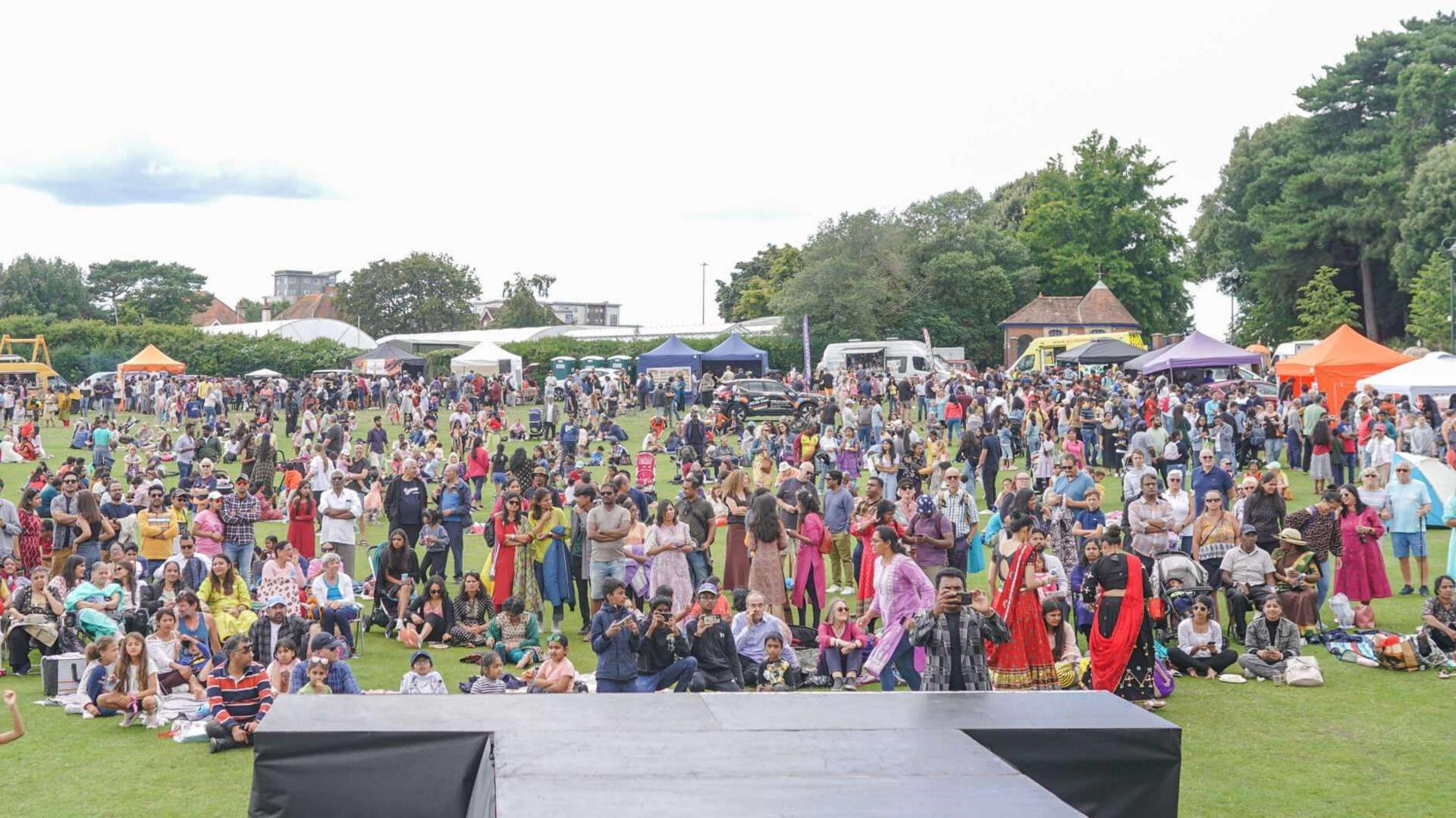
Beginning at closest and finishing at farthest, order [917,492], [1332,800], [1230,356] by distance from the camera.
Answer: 1. [1332,800]
2. [917,492]
3. [1230,356]

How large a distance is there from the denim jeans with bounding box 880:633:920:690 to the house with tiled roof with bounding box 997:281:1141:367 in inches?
1991

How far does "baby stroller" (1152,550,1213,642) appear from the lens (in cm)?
1186

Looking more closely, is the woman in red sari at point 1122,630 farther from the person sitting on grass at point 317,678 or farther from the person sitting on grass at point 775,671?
the person sitting on grass at point 317,678

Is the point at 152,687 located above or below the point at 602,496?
below

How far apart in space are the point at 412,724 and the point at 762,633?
14.0 feet

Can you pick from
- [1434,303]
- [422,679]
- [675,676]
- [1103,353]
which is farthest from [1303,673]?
[1434,303]

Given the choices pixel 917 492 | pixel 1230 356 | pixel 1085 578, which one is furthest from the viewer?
pixel 1230 356

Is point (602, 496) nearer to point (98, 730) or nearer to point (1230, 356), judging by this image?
point (98, 730)

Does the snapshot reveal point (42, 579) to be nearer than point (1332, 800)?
No

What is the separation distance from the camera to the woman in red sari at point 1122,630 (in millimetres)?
10094

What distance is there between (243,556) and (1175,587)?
9225 mm

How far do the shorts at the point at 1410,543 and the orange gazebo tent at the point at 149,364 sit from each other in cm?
3896

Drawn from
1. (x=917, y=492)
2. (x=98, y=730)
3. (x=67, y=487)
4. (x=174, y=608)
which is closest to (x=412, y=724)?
(x=98, y=730)

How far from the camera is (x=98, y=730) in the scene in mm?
9828
